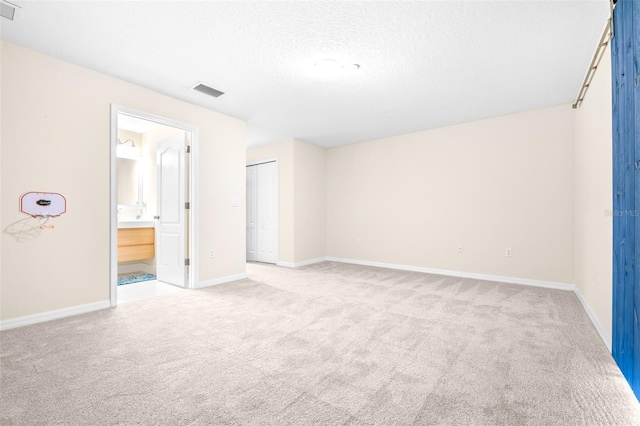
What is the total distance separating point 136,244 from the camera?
16.0 feet

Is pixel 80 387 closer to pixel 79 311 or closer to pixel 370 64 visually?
pixel 79 311

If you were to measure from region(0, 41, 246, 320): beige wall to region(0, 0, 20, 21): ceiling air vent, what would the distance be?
0.50 m

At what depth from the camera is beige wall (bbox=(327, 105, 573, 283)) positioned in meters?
4.09

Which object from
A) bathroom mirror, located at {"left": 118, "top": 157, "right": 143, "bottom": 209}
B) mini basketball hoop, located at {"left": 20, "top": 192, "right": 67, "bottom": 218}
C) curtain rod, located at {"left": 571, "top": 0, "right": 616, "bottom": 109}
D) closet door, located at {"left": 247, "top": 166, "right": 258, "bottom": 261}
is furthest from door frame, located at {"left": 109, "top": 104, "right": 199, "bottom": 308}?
curtain rod, located at {"left": 571, "top": 0, "right": 616, "bottom": 109}

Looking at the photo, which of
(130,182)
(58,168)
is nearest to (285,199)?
(130,182)

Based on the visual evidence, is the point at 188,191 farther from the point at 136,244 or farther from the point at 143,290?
the point at 136,244

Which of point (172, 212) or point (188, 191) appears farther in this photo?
point (172, 212)

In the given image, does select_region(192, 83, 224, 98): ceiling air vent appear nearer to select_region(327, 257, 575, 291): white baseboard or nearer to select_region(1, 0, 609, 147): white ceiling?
select_region(1, 0, 609, 147): white ceiling

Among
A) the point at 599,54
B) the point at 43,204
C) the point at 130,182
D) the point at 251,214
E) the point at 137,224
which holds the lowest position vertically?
the point at 137,224

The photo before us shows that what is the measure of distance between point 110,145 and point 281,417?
3.32m

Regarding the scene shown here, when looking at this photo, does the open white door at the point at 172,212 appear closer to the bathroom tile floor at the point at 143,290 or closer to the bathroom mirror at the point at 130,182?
the bathroom tile floor at the point at 143,290

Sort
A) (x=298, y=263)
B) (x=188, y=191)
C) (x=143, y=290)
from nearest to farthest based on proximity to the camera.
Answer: (x=143, y=290) → (x=188, y=191) → (x=298, y=263)

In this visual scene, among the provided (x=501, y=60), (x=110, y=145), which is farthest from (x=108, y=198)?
(x=501, y=60)

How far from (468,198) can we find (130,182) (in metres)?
6.13
